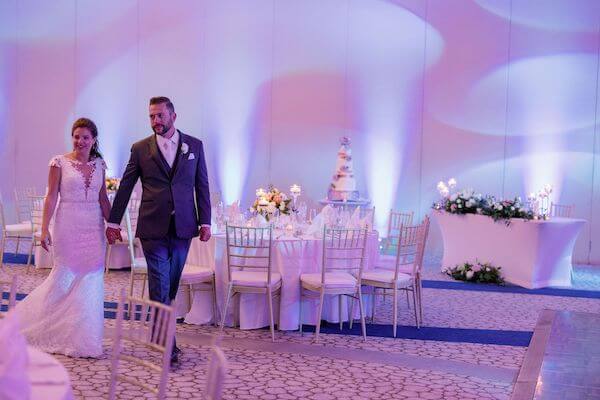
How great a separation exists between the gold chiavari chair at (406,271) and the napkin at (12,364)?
14.2 feet

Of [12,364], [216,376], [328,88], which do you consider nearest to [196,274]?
[216,376]

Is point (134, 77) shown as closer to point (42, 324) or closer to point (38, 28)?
point (38, 28)

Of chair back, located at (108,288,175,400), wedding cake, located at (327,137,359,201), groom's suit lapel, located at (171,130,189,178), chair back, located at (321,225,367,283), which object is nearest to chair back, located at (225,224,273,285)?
chair back, located at (321,225,367,283)

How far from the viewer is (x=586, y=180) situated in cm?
1083

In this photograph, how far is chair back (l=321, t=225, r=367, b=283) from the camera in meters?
5.65

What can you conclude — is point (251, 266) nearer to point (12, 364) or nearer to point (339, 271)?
point (339, 271)

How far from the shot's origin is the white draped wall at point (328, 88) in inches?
429

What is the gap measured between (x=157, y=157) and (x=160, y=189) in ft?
0.69

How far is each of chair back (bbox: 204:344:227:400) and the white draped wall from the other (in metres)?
9.51

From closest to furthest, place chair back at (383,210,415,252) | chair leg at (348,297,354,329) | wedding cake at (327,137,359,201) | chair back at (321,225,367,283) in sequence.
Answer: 1. chair back at (321,225,367,283)
2. chair leg at (348,297,354,329)
3. chair back at (383,210,415,252)
4. wedding cake at (327,137,359,201)

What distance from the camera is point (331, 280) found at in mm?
5621

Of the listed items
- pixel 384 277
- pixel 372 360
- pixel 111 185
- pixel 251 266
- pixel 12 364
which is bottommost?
pixel 372 360

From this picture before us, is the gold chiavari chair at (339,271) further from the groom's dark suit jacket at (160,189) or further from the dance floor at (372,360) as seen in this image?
the groom's dark suit jacket at (160,189)

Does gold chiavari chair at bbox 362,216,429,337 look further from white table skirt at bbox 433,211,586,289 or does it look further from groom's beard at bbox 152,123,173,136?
white table skirt at bbox 433,211,586,289
